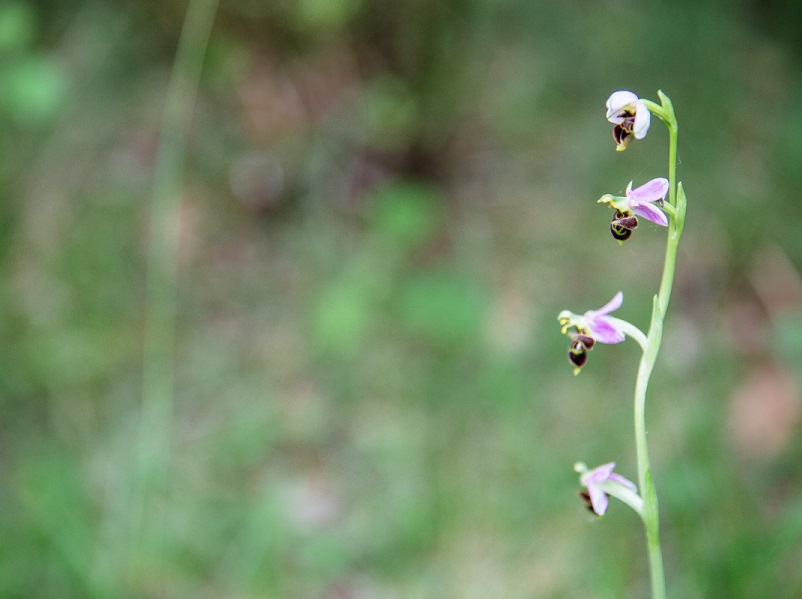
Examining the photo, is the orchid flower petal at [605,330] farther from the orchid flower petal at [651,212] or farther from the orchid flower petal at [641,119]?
the orchid flower petal at [641,119]

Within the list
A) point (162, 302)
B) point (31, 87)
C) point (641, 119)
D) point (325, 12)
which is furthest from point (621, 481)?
point (162, 302)

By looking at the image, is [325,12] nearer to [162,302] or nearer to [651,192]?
[162,302]

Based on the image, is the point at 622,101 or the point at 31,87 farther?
the point at 31,87

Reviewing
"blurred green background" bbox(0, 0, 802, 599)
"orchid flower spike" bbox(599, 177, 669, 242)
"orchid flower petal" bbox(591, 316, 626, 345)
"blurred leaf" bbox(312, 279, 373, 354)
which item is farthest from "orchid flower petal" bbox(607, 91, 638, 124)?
"blurred leaf" bbox(312, 279, 373, 354)

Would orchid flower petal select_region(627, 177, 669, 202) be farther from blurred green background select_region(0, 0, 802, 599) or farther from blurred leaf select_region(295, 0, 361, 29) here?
blurred leaf select_region(295, 0, 361, 29)

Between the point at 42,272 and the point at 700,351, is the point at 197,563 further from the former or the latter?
the point at 700,351

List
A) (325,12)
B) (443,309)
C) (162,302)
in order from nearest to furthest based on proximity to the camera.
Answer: (325,12), (443,309), (162,302)

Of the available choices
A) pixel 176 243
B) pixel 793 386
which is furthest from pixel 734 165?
pixel 176 243
